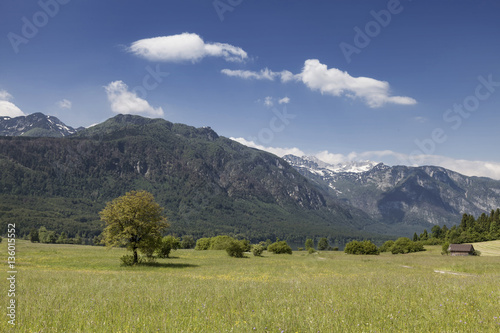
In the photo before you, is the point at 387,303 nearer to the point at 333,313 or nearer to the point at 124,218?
the point at 333,313

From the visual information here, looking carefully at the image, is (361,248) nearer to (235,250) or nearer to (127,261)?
(235,250)

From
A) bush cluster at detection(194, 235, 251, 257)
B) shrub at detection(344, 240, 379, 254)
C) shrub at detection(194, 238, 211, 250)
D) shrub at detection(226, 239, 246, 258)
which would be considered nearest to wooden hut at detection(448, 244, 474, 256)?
shrub at detection(344, 240, 379, 254)

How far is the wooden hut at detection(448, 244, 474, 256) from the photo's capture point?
91750 millimetres

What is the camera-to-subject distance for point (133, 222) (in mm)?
38250

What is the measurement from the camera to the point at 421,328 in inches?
279

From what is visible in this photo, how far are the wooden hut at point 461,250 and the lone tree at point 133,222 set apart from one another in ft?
314

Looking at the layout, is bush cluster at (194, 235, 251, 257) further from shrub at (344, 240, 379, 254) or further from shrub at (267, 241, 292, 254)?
shrub at (344, 240, 379, 254)

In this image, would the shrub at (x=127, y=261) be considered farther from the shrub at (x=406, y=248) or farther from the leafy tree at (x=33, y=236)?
the leafy tree at (x=33, y=236)

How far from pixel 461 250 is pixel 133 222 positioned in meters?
102

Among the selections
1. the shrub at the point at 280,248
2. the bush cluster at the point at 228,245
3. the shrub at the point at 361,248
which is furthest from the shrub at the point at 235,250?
the shrub at the point at 361,248

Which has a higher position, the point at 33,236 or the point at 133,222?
the point at 133,222

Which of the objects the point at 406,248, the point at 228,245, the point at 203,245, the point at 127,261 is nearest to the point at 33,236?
the point at 203,245

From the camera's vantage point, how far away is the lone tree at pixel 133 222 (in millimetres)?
37438

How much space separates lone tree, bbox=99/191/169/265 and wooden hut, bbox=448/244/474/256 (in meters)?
95.7
